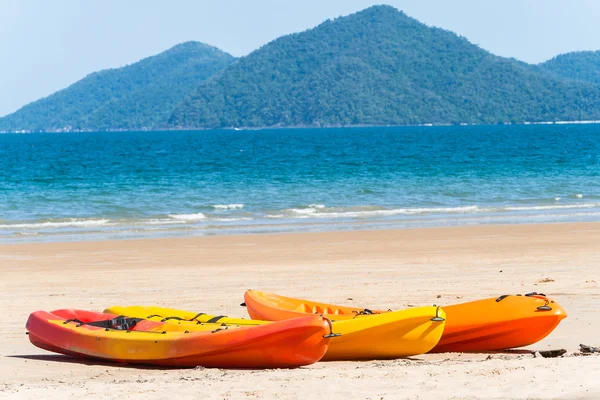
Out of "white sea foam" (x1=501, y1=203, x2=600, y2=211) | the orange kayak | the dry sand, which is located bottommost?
"white sea foam" (x1=501, y1=203, x2=600, y2=211)

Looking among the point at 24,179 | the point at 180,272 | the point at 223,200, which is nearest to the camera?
the point at 180,272

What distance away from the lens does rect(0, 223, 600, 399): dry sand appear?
6.16m

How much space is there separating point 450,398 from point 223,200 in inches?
880

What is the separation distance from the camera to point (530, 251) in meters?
14.6

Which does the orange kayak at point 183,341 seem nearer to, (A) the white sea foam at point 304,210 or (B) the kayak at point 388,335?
(B) the kayak at point 388,335

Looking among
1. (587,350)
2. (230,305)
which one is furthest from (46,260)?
(587,350)

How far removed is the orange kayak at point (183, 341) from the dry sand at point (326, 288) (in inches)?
4.8

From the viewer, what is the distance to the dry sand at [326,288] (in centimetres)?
616

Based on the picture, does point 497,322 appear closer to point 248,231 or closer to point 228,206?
point 248,231

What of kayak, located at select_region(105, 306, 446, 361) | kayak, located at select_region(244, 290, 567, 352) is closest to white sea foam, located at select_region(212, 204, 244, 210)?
kayak, located at select_region(244, 290, 567, 352)

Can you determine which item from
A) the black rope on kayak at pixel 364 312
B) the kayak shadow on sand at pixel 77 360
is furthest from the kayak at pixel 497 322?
the kayak shadow on sand at pixel 77 360

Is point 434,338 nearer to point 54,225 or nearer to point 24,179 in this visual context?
point 54,225

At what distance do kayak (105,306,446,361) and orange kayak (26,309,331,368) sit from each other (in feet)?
0.99

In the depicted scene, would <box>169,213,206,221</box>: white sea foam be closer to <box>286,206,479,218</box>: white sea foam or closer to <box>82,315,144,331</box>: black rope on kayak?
<box>286,206,479,218</box>: white sea foam
